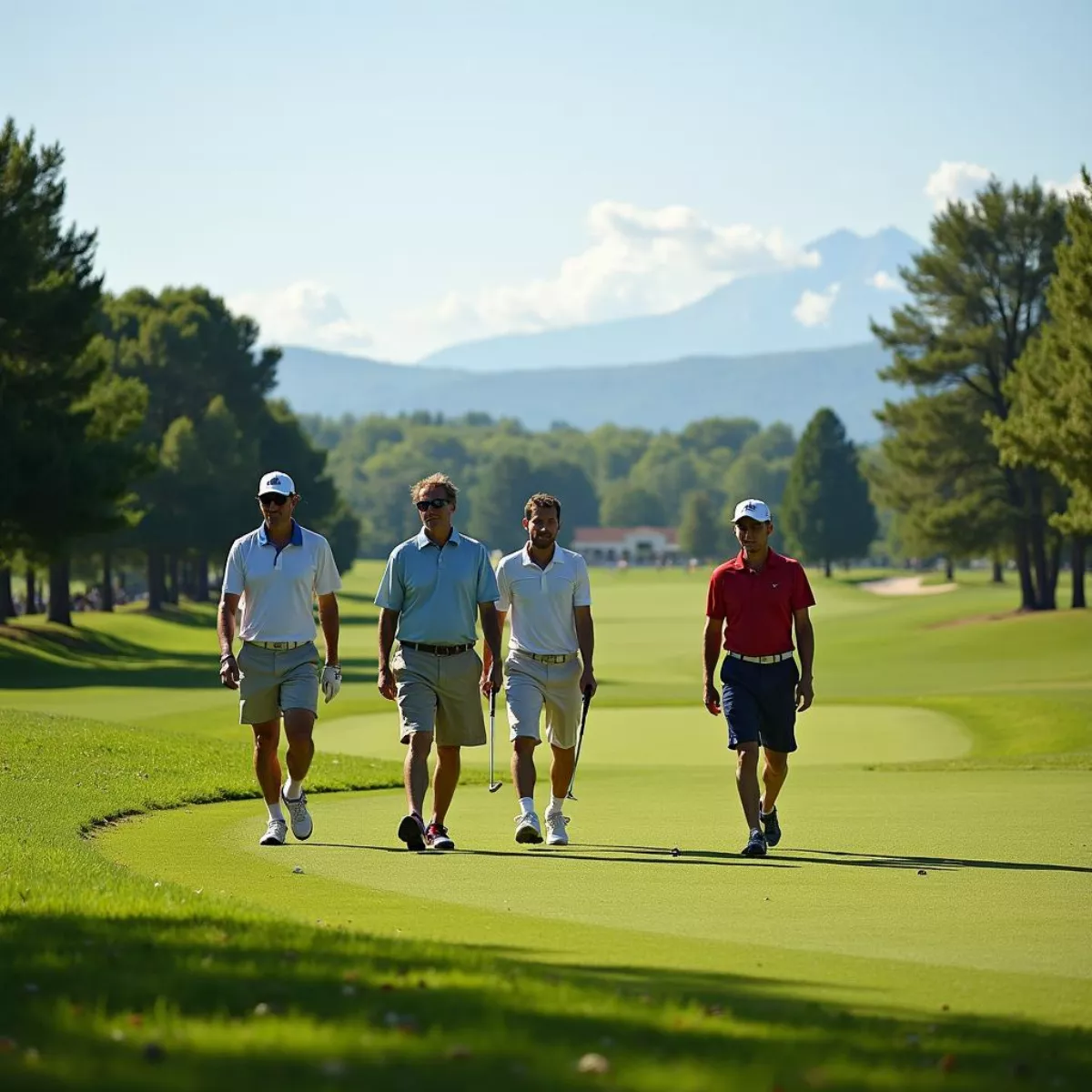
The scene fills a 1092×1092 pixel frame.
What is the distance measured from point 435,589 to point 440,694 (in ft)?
2.35

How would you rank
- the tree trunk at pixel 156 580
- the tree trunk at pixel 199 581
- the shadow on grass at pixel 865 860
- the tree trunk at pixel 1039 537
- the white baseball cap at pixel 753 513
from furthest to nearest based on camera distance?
the tree trunk at pixel 199 581 < the tree trunk at pixel 156 580 < the tree trunk at pixel 1039 537 < the white baseball cap at pixel 753 513 < the shadow on grass at pixel 865 860

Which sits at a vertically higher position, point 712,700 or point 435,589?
point 435,589

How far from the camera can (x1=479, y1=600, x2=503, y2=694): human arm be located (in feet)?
43.2

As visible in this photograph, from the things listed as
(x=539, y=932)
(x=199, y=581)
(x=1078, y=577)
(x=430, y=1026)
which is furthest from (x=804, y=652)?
(x=199, y=581)

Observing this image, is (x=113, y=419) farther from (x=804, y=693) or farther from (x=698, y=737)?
(x=804, y=693)

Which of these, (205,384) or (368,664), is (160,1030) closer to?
(368,664)

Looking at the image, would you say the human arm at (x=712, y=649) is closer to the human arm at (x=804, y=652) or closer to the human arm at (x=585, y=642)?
the human arm at (x=804, y=652)

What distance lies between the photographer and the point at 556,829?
13.6 m

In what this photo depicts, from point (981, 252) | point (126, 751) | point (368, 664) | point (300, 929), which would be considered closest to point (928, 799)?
point (126, 751)

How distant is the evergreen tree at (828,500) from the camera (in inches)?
5955

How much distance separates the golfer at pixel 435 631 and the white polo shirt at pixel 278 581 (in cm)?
51

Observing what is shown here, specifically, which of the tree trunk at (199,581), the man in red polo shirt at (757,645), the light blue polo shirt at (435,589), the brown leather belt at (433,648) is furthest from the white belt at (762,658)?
the tree trunk at (199,581)

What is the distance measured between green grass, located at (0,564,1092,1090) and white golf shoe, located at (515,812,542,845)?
0.24 meters

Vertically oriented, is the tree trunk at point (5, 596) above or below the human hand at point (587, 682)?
below
